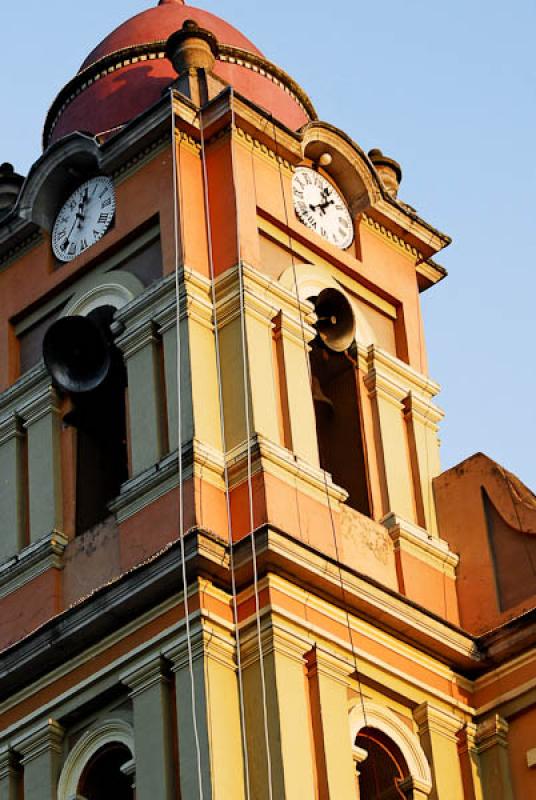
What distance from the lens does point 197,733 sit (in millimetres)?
23188

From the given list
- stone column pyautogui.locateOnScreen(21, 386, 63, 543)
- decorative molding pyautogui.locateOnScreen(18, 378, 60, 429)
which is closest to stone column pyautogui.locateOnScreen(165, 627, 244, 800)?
stone column pyautogui.locateOnScreen(21, 386, 63, 543)

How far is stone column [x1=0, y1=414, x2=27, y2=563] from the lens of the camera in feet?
87.2

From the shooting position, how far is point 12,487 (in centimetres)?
2695

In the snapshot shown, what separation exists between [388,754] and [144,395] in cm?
410

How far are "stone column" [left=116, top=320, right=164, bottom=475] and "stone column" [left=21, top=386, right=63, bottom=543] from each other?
1072mm

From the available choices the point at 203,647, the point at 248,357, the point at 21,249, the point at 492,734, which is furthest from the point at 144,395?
the point at 492,734

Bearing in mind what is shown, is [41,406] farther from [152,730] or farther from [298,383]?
[152,730]

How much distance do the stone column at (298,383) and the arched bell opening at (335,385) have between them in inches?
23.9

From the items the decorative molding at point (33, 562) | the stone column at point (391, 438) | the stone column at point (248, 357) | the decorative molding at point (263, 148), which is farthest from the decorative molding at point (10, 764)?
the decorative molding at point (263, 148)

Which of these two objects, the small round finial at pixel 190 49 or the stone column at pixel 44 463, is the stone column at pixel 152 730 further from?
the small round finial at pixel 190 49

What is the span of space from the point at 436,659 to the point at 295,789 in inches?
116

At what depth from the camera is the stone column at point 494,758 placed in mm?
25016

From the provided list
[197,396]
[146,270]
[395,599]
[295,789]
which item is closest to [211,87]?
[146,270]

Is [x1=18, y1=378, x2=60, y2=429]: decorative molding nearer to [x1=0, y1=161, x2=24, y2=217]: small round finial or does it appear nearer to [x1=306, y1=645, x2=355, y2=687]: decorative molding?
[x1=0, y1=161, x2=24, y2=217]: small round finial
